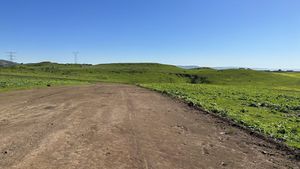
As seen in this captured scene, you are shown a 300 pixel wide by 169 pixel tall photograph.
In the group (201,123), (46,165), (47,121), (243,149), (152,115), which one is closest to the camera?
(46,165)

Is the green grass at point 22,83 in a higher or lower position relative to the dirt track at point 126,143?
lower

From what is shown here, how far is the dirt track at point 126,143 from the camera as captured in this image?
10328 mm

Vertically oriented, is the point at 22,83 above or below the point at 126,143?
below

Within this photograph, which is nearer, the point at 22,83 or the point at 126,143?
the point at 126,143

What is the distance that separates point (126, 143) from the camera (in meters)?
12.7

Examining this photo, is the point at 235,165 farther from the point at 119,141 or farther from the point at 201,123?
the point at 201,123

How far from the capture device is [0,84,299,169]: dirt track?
10.3 m

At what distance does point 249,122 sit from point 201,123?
108 inches

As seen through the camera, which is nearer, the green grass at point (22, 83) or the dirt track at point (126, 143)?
the dirt track at point (126, 143)

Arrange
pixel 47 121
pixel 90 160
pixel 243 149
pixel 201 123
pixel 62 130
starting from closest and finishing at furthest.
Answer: pixel 90 160, pixel 243 149, pixel 62 130, pixel 47 121, pixel 201 123

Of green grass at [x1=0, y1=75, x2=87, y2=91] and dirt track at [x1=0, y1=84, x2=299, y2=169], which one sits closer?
dirt track at [x1=0, y1=84, x2=299, y2=169]

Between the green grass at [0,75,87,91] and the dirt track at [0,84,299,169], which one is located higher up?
the dirt track at [0,84,299,169]

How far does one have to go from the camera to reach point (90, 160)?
10.4 metres

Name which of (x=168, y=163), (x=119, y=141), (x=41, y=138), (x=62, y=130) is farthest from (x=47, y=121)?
(x=168, y=163)
